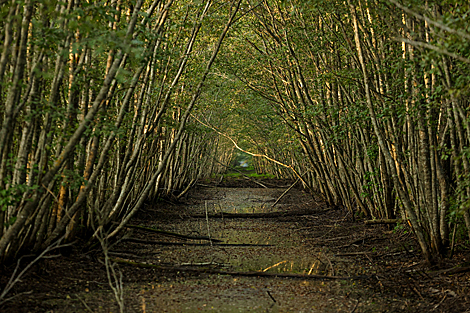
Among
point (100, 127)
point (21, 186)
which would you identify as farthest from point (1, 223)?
point (100, 127)

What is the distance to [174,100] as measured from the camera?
38.9 ft

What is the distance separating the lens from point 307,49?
37.4 ft

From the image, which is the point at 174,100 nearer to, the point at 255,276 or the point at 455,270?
the point at 255,276

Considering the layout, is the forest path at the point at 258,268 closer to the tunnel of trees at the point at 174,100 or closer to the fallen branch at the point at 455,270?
the fallen branch at the point at 455,270

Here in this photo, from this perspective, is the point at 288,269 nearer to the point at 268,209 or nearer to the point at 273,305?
the point at 273,305

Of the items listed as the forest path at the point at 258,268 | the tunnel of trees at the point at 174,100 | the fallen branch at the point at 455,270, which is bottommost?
the forest path at the point at 258,268

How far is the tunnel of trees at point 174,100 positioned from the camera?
192 inches

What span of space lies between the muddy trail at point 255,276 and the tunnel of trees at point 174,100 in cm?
57

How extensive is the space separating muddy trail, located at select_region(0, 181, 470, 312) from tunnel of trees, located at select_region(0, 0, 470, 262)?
0.57 meters

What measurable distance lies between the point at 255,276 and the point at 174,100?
6129 mm

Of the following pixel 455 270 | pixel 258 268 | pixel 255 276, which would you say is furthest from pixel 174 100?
pixel 455 270

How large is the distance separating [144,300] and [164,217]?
8.40 metres

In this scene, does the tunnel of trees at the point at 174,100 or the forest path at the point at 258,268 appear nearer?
the tunnel of trees at the point at 174,100

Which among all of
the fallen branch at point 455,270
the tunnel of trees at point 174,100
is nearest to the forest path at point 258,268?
the fallen branch at point 455,270
